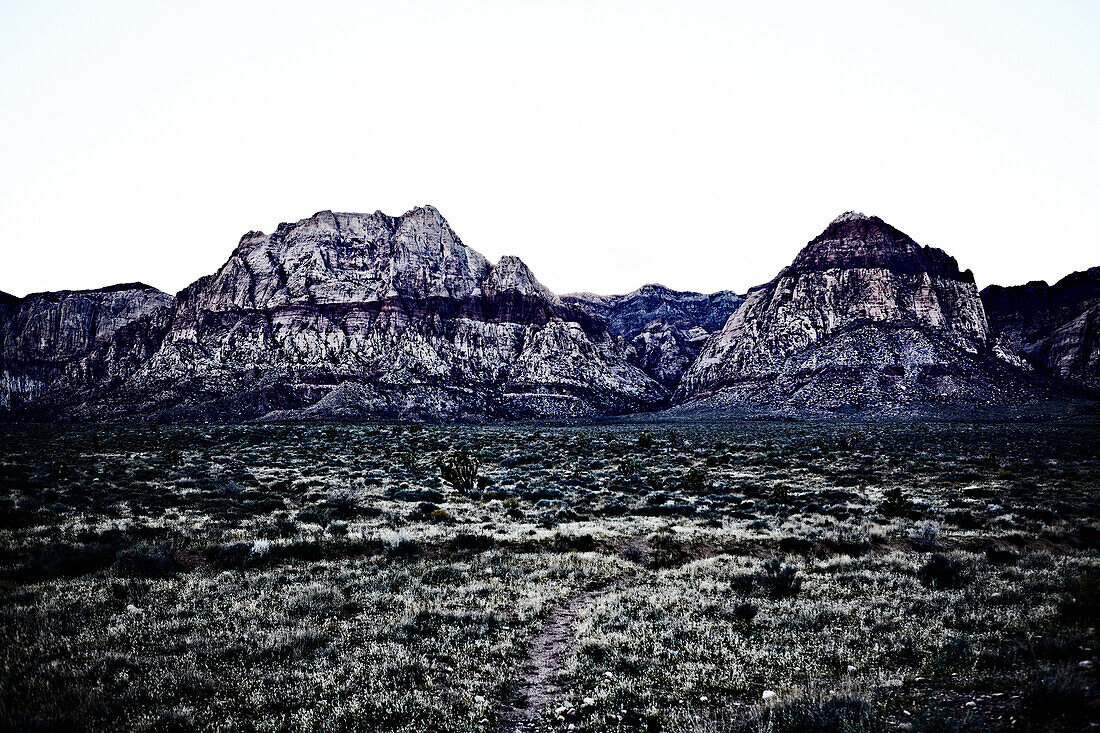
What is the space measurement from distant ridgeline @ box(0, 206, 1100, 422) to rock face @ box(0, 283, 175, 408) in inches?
18.5

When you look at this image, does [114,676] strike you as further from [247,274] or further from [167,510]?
[247,274]

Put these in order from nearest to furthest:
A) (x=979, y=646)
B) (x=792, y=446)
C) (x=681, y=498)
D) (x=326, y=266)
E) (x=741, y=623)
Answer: (x=979, y=646), (x=741, y=623), (x=681, y=498), (x=792, y=446), (x=326, y=266)

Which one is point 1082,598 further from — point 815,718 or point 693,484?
point 693,484

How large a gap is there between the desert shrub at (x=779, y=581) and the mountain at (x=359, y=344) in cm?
8517

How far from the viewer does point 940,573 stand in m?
10.7

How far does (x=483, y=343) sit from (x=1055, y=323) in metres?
136

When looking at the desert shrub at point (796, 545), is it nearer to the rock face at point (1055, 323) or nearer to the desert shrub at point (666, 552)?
the desert shrub at point (666, 552)

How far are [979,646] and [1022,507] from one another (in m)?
14.6

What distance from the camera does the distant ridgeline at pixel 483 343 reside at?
94.1 meters

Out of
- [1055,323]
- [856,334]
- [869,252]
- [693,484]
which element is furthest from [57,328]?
[1055,323]

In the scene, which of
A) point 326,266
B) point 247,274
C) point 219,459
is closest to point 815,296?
point 326,266

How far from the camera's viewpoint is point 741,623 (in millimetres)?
8672

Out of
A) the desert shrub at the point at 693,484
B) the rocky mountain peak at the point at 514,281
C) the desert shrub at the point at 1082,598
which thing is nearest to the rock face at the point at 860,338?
the rocky mountain peak at the point at 514,281

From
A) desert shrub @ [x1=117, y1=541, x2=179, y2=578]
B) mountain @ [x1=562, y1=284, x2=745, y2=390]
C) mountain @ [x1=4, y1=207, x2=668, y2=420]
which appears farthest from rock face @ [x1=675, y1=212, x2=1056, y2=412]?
desert shrub @ [x1=117, y1=541, x2=179, y2=578]
